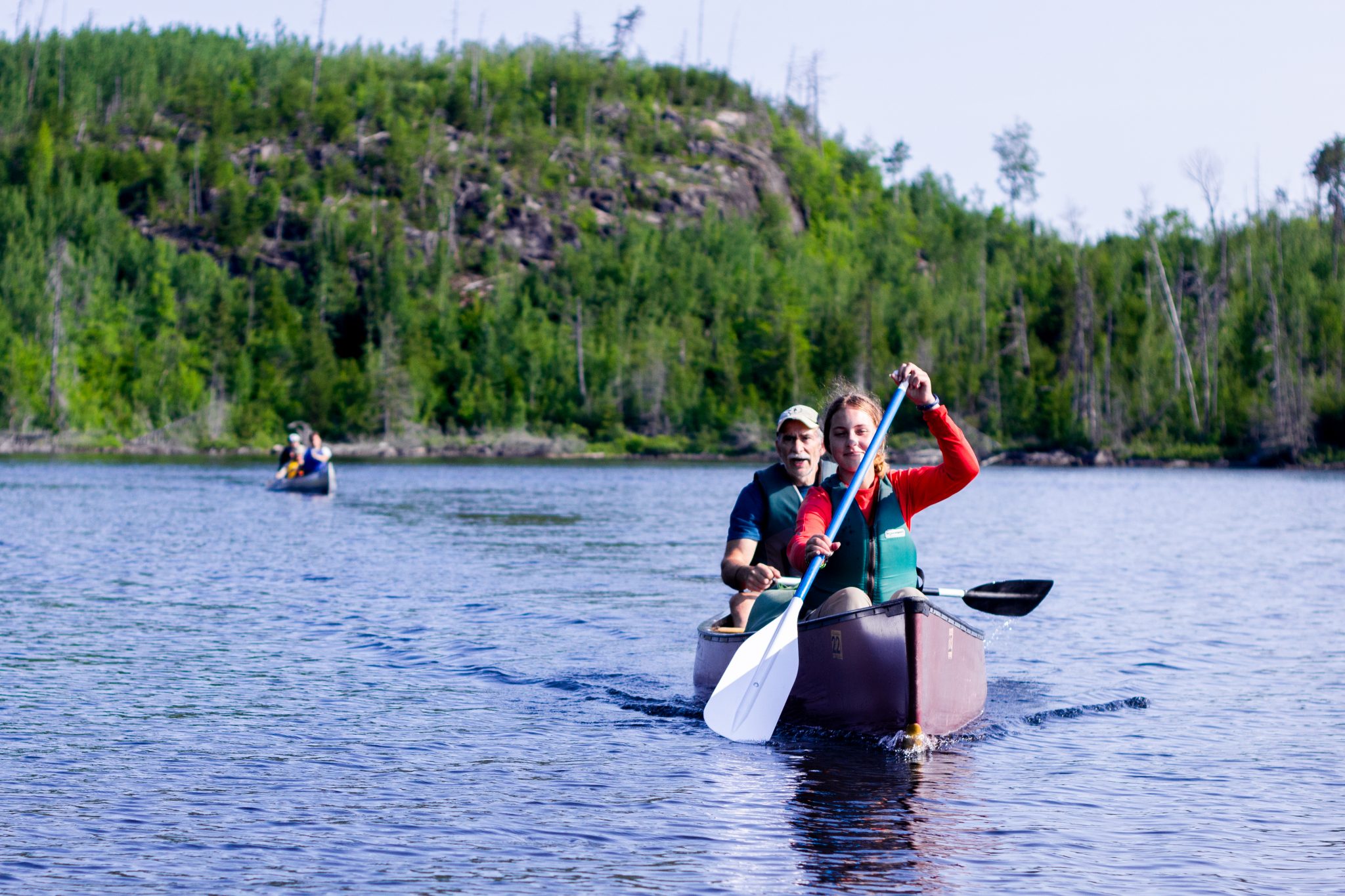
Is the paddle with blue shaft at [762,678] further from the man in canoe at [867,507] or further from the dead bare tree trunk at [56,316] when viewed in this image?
the dead bare tree trunk at [56,316]

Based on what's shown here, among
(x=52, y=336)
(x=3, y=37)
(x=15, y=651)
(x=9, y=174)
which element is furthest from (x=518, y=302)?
(x=15, y=651)

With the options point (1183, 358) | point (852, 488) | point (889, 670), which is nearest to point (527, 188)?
point (1183, 358)

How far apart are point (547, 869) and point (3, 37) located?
17499 cm

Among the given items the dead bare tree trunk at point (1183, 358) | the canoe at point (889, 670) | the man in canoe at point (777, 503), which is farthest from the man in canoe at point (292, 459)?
the dead bare tree trunk at point (1183, 358)

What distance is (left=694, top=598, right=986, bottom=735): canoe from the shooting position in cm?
889

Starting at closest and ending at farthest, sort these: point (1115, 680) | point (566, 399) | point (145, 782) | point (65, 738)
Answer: point (145, 782) < point (65, 738) < point (1115, 680) < point (566, 399)

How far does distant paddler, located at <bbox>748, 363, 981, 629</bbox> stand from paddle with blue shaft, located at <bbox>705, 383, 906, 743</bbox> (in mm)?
108

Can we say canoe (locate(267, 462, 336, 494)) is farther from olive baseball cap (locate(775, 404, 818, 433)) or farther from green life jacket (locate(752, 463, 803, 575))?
olive baseball cap (locate(775, 404, 818, 433))

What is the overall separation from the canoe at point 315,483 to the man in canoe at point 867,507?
3601 centimetres

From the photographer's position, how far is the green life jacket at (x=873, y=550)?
9.26 metres

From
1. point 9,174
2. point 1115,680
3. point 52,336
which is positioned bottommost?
point 1115,680

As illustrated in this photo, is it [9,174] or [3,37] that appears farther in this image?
[3,37]

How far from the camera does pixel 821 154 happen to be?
160 meters

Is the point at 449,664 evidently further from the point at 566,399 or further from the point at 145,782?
the point at 566,399
